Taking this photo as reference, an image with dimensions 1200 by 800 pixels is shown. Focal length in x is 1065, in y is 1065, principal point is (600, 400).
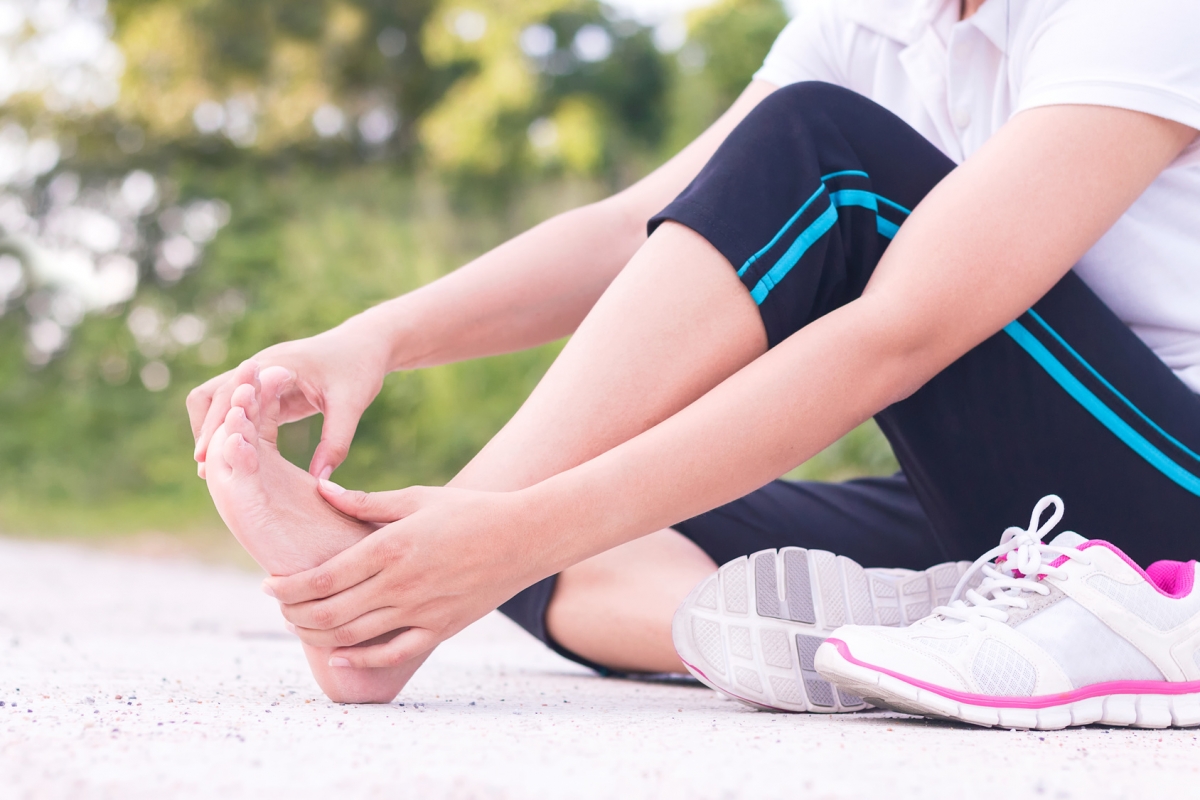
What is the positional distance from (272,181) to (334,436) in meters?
6.34

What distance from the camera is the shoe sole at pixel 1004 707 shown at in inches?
31.2

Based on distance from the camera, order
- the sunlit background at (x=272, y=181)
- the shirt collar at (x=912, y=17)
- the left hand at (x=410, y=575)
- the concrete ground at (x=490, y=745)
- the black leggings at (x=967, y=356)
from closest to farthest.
A: the concrete ground at (x=490, y=745) → the left hand at (x=410, y=575) → the black leggings at (x=967, y=356) → the shirt collar at (x=912, y=17) → the sunlit background at (x=272, y=181)

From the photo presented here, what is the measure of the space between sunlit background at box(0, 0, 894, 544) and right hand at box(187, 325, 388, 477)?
12.0 ft

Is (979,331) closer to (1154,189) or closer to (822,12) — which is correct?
(1154,189)

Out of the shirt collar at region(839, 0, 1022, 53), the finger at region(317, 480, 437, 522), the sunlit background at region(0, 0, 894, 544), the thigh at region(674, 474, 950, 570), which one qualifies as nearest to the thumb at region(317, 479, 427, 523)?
the finger at region(317, 480, 437, 522)

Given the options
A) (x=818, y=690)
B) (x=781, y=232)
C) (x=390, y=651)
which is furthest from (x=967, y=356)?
(x=390, y=651)

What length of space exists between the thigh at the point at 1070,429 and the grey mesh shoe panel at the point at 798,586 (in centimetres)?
16

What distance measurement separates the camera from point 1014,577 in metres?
0.90

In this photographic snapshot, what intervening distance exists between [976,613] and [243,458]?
59 cm

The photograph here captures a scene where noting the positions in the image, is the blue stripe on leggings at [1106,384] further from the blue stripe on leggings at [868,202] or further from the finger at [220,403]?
the finger at [220,403]

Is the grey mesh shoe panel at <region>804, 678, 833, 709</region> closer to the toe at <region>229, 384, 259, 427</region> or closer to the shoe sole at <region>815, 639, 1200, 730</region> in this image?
the shoe sole at <region>815, 639, 1200, 730</region>

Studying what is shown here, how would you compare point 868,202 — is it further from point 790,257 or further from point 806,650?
point 806,650

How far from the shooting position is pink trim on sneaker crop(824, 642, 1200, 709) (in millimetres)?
795

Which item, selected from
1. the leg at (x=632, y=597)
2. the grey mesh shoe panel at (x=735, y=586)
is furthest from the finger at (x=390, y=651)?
the leg at (x=632, y=597)
